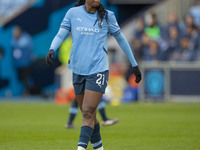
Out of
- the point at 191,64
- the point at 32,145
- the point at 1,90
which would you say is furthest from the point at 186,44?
the point at 32,145

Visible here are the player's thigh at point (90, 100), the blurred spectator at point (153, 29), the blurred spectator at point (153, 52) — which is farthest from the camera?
the blurred spectator at point (153, 29)

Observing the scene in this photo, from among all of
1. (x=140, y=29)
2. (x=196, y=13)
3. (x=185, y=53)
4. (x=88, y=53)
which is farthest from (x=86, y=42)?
(x=196, y=13)

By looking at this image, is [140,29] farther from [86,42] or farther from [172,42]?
[86,42]

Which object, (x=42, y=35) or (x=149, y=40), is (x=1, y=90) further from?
(x=149, y=40)

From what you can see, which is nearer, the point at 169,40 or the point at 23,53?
the point at 169,40

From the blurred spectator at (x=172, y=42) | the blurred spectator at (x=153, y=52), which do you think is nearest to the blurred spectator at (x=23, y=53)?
the blurred spectator at (x=153, y=52)

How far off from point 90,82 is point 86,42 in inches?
20.9

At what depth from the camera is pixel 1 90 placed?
2475cm

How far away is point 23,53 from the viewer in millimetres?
23969

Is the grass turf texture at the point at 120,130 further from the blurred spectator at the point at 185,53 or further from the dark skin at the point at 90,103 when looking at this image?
the blurred spectator at the point at 185,53

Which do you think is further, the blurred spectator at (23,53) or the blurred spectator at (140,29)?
the blurred spectator at (23,53)

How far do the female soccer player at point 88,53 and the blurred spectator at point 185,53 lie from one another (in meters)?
13.3

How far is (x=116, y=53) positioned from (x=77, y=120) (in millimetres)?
11031

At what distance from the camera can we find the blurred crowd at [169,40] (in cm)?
2011
